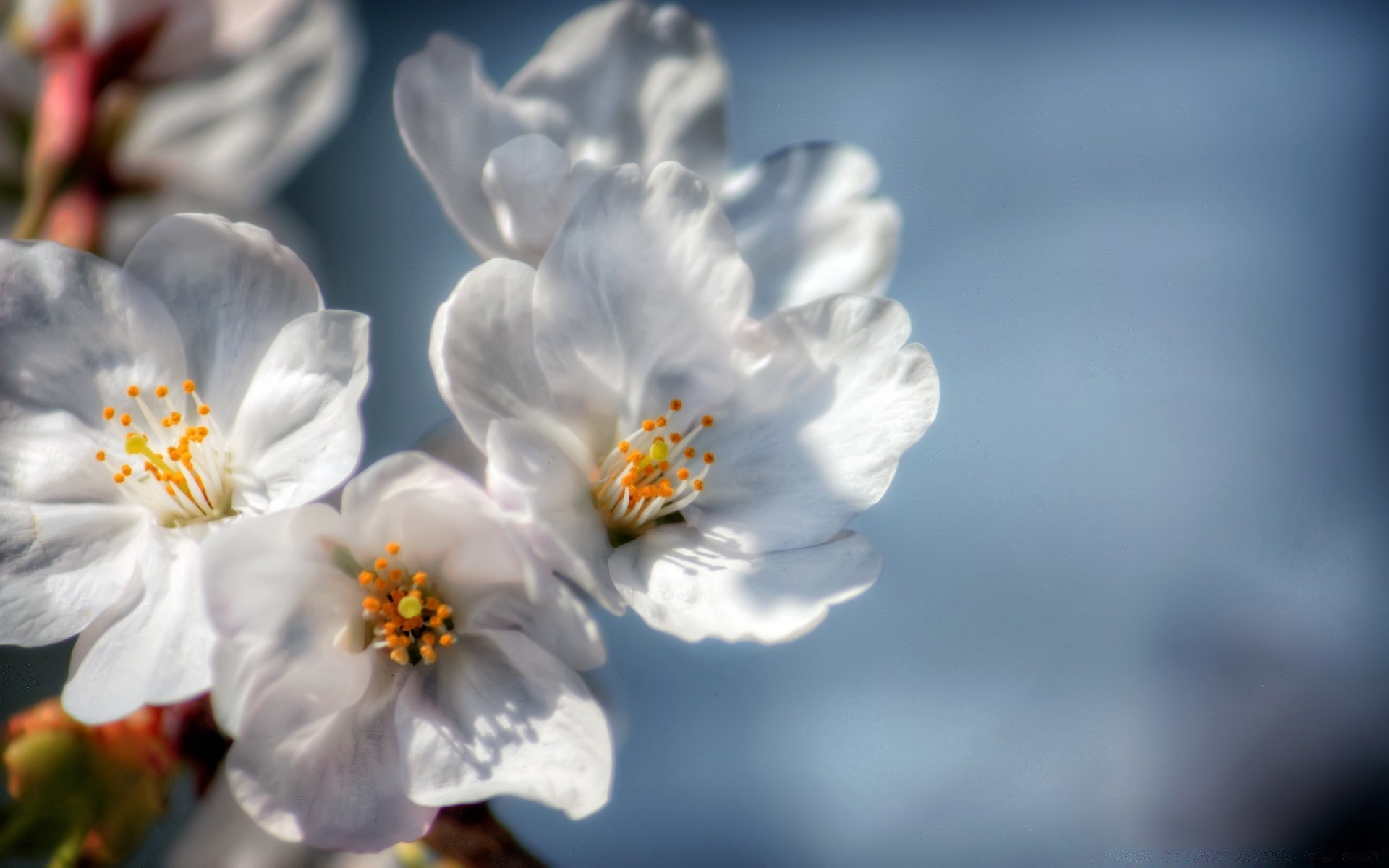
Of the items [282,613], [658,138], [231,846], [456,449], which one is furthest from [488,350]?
[231,846]

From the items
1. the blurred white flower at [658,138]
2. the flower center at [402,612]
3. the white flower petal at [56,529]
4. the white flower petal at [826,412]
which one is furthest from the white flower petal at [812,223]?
the white flower petal at [56,529]

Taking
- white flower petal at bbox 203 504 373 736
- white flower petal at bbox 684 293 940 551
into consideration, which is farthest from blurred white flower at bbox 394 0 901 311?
white flower petal at bbox 203 504 373 736

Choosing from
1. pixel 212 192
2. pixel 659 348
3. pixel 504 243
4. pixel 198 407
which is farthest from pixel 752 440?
pixel 212 192

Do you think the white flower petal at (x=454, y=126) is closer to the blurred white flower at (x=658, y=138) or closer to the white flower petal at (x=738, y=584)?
the blurred white flower at (x=658, y=138)

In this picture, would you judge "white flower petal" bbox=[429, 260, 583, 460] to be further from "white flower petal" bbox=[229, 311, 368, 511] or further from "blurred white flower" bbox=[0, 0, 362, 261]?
"blurred white flower" bbox=[0, 0, 362, 261]

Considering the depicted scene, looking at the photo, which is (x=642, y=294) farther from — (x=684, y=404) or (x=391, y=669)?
(x=391, y=669)

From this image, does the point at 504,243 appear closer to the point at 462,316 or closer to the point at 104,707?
the point at 462,316
